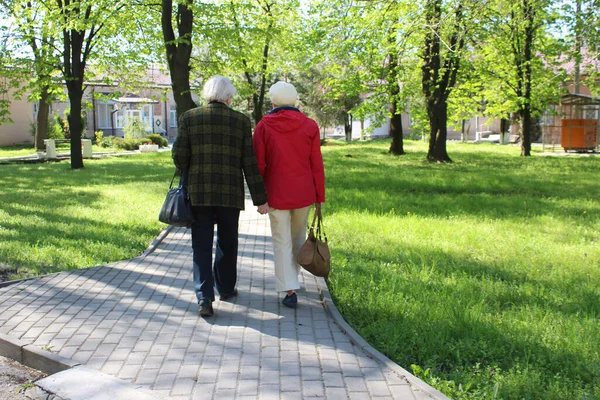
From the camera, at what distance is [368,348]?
4.43 metres

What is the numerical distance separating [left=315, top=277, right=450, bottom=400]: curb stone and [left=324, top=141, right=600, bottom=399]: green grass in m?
0.11

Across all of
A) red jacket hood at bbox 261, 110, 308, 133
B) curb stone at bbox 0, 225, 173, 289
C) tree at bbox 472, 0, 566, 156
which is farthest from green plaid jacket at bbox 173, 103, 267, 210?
tree at bbox 472, 0, 566, 156

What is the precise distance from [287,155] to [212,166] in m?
0.66

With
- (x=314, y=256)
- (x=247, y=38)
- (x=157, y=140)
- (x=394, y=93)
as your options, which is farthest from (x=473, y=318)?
(x=157, y=140)

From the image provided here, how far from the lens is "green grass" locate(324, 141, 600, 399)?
413cm

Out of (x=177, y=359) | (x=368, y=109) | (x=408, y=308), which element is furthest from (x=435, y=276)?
(x=368, y=109)

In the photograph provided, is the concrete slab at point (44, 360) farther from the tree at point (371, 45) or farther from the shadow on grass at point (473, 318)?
the tree at point (371, 45)

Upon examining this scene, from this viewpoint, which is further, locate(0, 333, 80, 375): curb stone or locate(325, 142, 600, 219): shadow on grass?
locate(325, 142, 600, 219): shadow on grass

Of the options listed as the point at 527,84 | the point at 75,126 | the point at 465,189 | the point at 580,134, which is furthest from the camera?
the point at 580,134

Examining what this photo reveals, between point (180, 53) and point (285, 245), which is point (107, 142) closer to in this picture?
point (180, 53)

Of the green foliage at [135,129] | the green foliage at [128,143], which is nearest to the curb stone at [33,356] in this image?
the green foliage at [128,143]

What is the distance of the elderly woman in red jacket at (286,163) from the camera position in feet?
17.4

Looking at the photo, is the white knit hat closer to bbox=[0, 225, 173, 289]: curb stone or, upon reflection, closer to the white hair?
the white hair

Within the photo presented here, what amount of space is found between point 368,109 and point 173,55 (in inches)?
444
